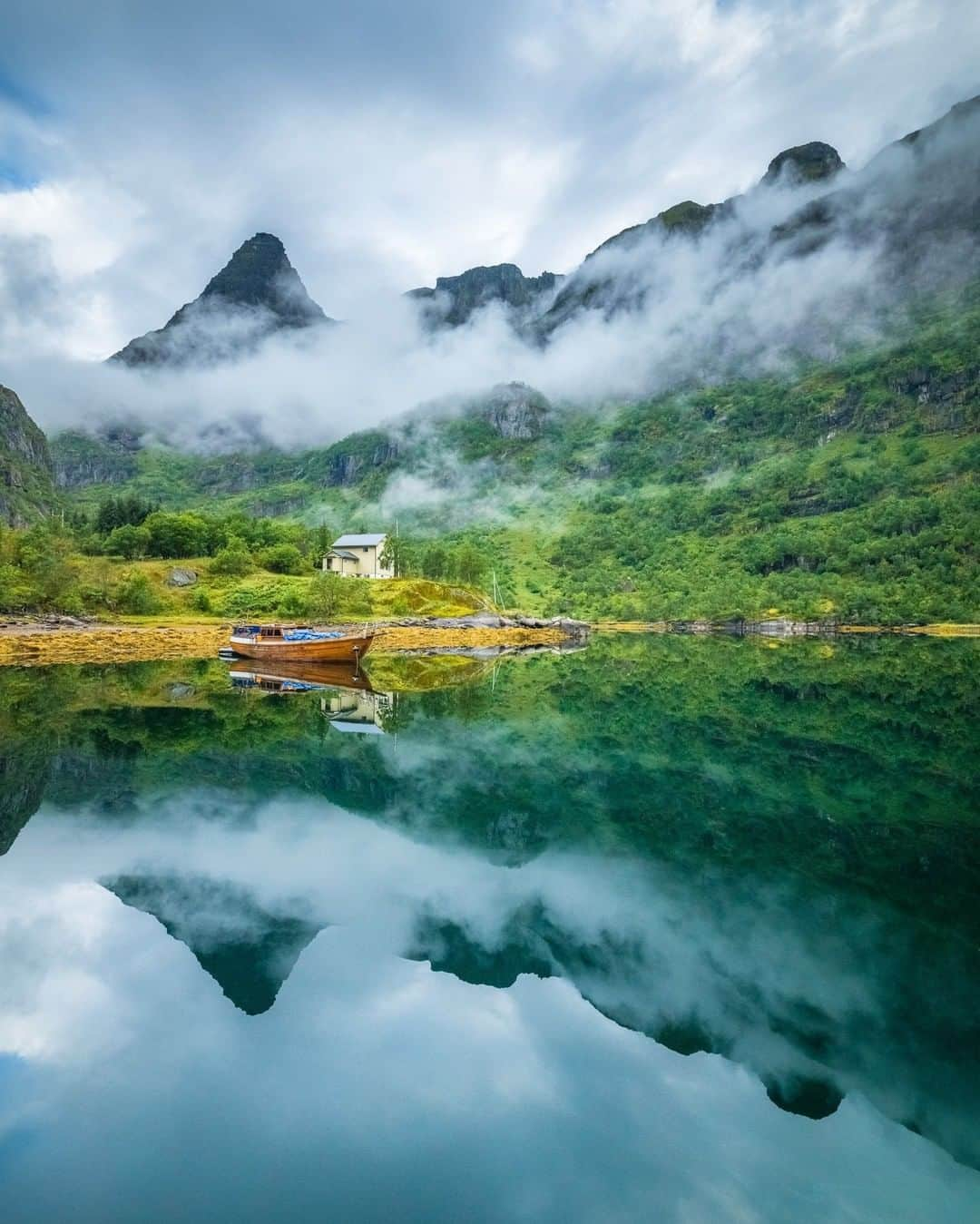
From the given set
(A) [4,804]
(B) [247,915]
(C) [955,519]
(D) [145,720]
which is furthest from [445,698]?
(C) [955,519]

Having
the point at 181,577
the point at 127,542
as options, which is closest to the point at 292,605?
the point at 181,577

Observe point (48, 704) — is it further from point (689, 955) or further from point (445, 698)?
point (689, 955)

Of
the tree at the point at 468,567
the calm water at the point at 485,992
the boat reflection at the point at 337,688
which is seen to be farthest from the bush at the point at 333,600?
the calm water at the point at 485,992

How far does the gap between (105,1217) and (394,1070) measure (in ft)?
8.73

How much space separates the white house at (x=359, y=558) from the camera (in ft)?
394

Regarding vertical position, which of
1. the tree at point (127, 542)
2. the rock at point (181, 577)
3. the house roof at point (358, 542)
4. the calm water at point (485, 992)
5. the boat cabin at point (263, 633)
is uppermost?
the tree at point (127, 542)

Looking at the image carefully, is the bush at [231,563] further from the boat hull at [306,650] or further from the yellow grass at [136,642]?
the boat hull at [306,650]

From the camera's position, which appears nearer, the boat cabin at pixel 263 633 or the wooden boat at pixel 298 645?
the wooden boat at pixel 298 645

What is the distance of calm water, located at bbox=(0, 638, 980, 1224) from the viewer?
5844mm

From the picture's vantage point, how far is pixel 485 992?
8.95m

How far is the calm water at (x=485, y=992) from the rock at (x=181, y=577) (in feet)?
240

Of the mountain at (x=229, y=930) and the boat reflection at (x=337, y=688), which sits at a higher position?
the mountain at (x=229, y=930)

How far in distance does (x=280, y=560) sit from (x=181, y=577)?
17470mm

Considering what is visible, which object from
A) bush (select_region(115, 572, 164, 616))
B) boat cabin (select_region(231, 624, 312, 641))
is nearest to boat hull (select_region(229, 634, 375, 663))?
boat cabin (select_region(231, 624, 312, 641))
